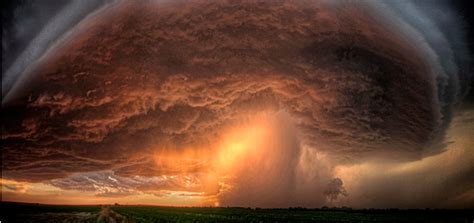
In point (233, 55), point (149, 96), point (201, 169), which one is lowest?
point (201, 169)

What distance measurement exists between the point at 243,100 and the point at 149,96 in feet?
14.4

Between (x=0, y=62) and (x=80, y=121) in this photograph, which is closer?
(x=0, y=62)

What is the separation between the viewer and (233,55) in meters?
13.6

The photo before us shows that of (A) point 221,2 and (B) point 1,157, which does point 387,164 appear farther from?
(B) point 1,157

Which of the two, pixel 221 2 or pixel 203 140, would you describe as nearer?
pixel 221 2

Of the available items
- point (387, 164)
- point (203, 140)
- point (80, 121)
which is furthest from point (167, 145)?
point (387, 164)

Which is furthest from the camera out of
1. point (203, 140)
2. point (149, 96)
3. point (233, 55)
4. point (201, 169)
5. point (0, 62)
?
point (201, 169)

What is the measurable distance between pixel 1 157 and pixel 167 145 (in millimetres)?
8548

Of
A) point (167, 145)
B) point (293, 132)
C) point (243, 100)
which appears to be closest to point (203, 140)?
point (167, 145)

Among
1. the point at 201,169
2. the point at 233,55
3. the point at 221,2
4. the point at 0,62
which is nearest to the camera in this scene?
the point at 221,2

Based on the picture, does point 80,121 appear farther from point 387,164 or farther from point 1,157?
point 387,164

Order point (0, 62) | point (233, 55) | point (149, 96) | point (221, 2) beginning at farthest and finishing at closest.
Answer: point (149, 96)
point (233, 55)
point (0, 62)
point (221, 2)

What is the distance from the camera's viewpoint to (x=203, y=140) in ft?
54.5

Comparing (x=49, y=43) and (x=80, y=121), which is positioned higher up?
(x=49, y=43)
